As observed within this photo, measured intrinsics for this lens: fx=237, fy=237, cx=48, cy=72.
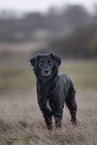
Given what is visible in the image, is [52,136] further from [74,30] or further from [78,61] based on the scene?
[74,30]

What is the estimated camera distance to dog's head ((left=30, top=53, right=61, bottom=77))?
445 centimetres

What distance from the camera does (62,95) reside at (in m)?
4.82

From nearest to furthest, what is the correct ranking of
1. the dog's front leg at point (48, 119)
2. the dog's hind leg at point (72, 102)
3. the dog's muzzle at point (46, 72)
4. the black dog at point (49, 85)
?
the dog's muzzle at point (46, 72) < the black dog at point (49, 85) < the dog's front leg at point (48, 119) < the dog's hind leg at point (72, 102)

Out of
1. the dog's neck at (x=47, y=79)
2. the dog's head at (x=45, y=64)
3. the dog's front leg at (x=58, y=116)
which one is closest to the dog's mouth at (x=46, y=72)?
the dog's head at (x=45, y=64)

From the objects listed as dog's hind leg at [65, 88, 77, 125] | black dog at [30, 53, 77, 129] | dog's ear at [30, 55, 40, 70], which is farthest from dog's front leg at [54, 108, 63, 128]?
dog's ear at [30, 55, 40, 70]

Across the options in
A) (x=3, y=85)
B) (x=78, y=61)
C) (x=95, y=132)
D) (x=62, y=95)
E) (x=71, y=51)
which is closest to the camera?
(x=95, y=132)

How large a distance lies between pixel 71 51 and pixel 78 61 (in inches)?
191

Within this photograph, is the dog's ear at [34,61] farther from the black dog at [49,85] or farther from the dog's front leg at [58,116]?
the dog's front leg at [58,116]

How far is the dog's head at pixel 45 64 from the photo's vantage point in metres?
4.45

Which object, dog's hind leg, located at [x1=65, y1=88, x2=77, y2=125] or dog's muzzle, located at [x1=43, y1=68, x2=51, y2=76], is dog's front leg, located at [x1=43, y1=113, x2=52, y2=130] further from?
dog's muzzle, located at [x1=43, y1=68, x2=51, y2=76]

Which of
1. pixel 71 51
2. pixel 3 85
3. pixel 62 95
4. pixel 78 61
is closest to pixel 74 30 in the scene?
pixel 71 51

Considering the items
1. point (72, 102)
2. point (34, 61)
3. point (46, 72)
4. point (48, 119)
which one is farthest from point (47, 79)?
point (72, 102)

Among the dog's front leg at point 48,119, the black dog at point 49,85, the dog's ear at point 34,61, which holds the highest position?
the dog's ear at point 34,61

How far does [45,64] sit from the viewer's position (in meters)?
4.52
